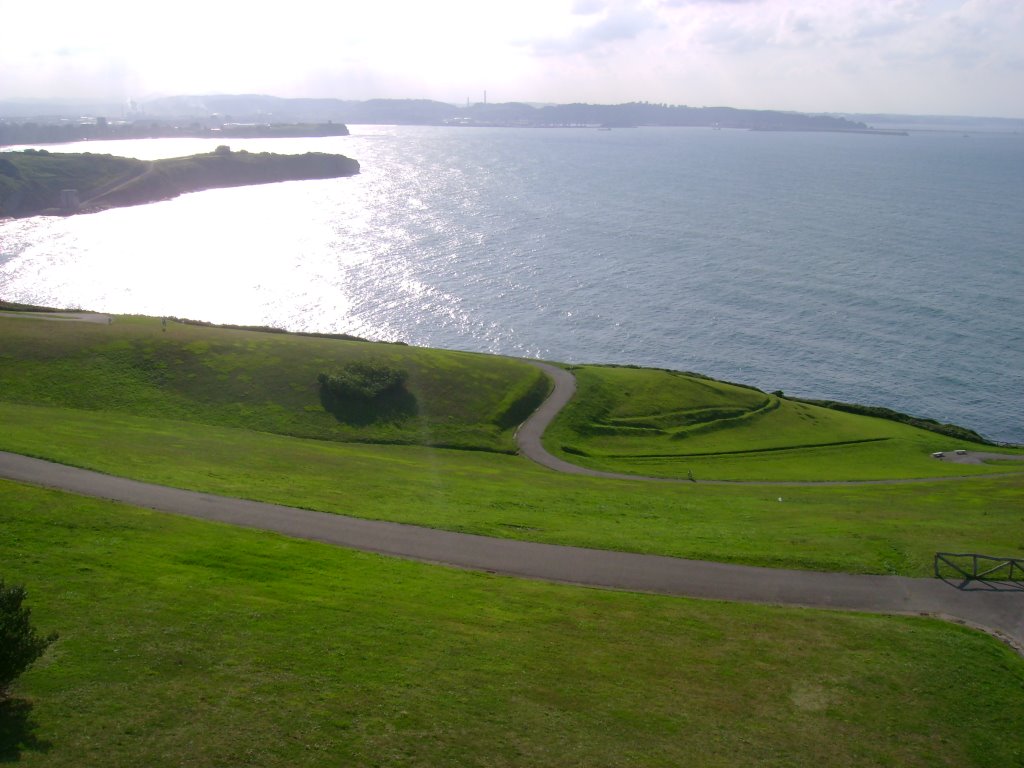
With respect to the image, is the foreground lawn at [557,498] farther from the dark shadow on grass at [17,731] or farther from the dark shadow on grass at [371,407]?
the dark shadow on grass at [17,731]

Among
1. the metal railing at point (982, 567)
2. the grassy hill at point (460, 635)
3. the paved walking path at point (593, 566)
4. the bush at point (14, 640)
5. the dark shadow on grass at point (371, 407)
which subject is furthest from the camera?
the dark shadow on grass at point (371, 407)

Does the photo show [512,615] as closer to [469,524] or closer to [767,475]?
[469,524]

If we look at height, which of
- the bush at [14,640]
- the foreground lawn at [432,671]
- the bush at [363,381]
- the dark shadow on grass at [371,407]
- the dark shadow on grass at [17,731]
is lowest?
the dark shadow on grass at [371,407]

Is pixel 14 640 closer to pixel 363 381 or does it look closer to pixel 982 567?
pixel 982 567

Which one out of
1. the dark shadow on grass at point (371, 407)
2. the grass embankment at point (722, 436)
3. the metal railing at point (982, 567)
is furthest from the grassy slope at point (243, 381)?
the metal railing at point (982, 567)

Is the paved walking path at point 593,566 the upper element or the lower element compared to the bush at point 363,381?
upper

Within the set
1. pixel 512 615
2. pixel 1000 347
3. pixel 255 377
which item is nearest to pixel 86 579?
pixel 512 615

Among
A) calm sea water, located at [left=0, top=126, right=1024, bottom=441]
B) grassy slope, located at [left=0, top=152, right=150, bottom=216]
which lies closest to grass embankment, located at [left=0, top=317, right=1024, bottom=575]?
calm sea water, located at [left=0, top=126, right=1024, bottom=441]
